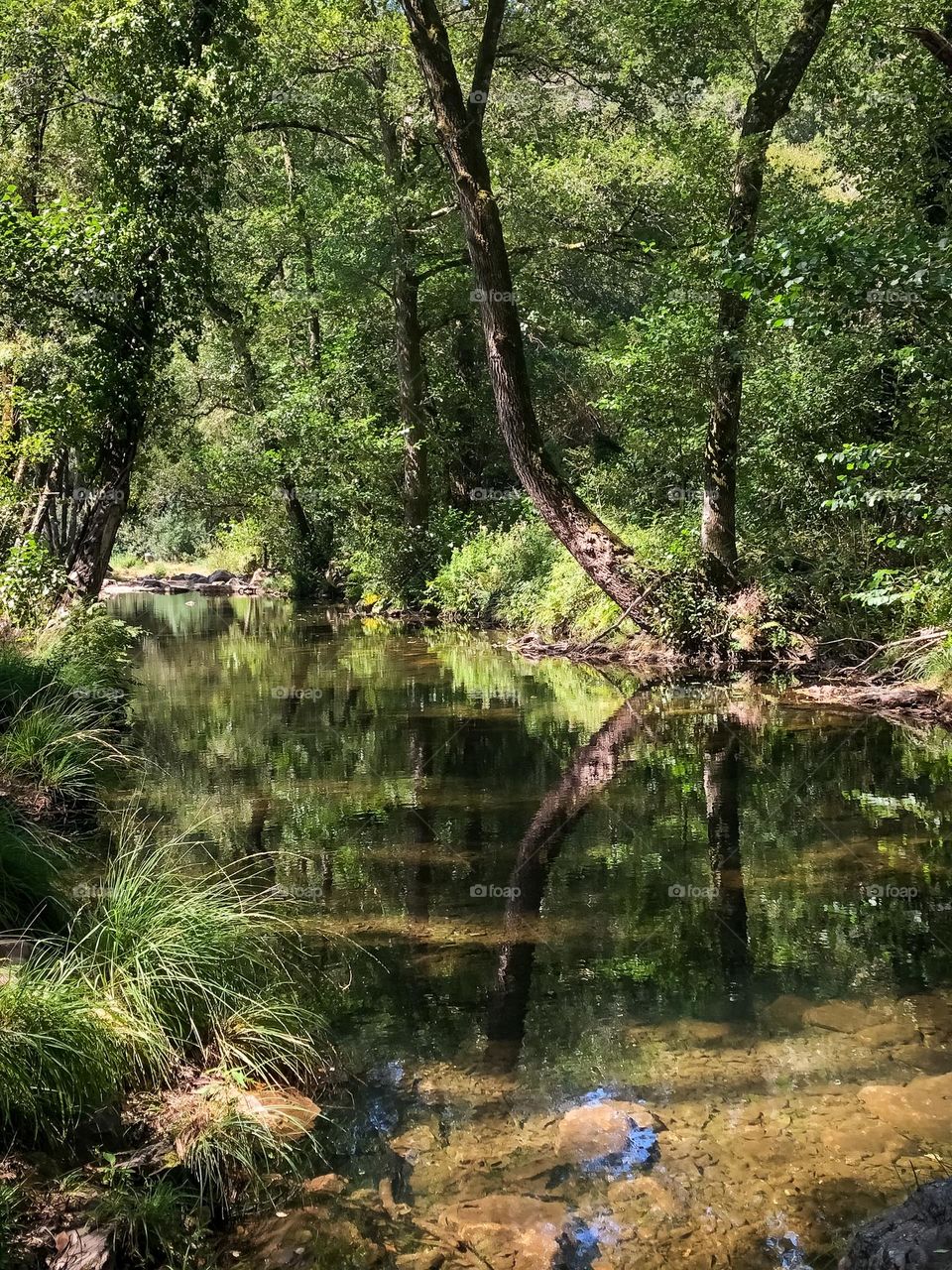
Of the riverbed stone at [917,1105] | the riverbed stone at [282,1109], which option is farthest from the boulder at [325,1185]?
the riverbed stone at [917,1105]

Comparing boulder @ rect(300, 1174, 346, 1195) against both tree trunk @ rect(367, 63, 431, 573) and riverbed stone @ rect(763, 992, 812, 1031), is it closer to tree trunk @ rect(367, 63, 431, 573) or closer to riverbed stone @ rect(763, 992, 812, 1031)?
riverbed stone @ rect(763, 992, 812, 1031)

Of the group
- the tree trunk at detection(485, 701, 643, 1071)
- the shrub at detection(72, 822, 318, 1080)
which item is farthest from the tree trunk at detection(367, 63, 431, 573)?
the shrub at detection(72, 822, 318, 1080)

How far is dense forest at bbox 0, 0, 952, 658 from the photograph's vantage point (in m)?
10.8

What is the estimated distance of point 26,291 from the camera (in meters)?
11.6

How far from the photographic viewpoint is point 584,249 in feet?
66.0

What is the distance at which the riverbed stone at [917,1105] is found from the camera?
3697mm

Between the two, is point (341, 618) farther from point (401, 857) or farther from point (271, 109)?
point (401, 857)

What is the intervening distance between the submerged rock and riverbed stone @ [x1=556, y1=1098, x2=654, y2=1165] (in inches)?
39.5

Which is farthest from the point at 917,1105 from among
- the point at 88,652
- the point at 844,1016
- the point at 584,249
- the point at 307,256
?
the point at 307,256

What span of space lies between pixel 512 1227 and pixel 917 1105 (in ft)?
5.36

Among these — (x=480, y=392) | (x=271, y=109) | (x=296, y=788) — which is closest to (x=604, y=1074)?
(x=296, y=788)

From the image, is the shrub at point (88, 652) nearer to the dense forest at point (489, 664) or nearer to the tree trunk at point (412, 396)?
the dense forest at point (489, 664)

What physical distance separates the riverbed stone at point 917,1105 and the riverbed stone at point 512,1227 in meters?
1.30

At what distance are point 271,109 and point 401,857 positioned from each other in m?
18.1
